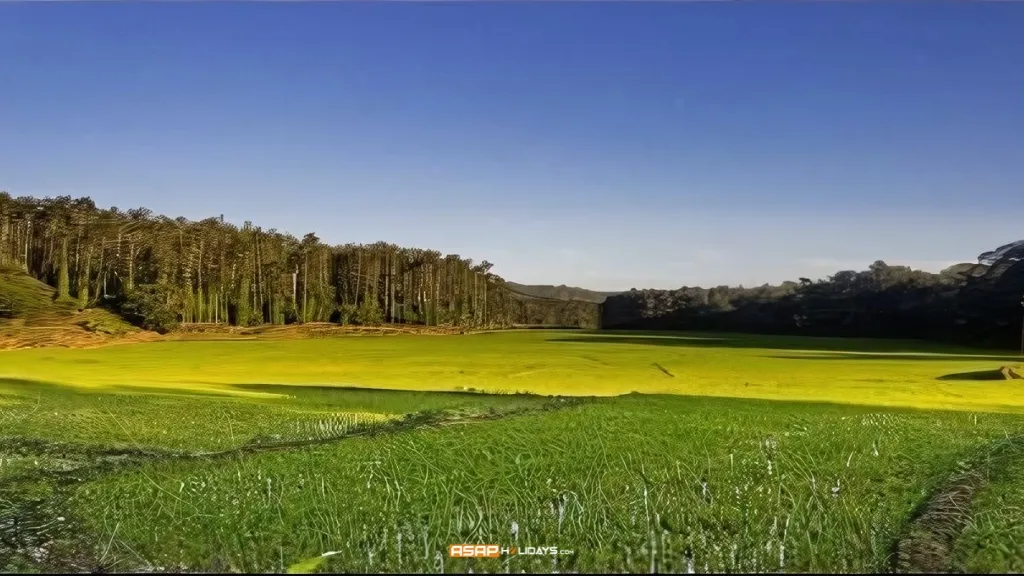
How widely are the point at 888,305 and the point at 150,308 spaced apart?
7.86m

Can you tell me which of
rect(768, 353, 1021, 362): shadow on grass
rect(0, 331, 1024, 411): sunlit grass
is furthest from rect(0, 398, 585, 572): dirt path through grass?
rect(768, 353, 1021, 362): shadow on grass

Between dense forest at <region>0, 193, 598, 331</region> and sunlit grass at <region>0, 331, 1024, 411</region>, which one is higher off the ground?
dense forest at <region>0, 193, 598, 331</region>

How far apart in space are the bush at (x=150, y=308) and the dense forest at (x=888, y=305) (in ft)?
20.4

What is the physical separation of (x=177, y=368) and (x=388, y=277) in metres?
2.72

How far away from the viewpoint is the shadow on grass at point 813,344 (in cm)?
767

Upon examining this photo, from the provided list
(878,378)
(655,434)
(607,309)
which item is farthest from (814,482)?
(607,309)

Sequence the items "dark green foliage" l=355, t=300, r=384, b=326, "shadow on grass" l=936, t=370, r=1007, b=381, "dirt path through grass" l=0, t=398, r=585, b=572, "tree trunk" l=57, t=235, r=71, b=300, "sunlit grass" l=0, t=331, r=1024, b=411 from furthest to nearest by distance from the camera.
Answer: "dark green foliage" l=355, t=300, r=384, b=326, "tree trunk" l=57, t=235, r=71, b=300, "shadow on grass" l=936, t=370, r=1007, b=381, "sunlit grass" l=0, t=331, r=1024, b=411, "dirt path through grass" l=0, t=398, r=585, b=572

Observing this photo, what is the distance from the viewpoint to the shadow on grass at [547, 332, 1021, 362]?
25.2 ft

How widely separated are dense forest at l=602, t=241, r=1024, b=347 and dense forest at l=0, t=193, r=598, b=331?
296cm

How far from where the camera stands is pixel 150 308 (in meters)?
7.75

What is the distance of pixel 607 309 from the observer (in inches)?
444

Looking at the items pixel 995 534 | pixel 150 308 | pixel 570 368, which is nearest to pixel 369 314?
pixel 150 308

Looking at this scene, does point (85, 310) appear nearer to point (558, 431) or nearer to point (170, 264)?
point (170, 264)

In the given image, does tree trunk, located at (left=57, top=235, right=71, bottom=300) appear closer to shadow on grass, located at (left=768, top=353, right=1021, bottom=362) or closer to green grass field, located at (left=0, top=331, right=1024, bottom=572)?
green grass field, located at (left=0, top=331, right=1024, bottom=572)
